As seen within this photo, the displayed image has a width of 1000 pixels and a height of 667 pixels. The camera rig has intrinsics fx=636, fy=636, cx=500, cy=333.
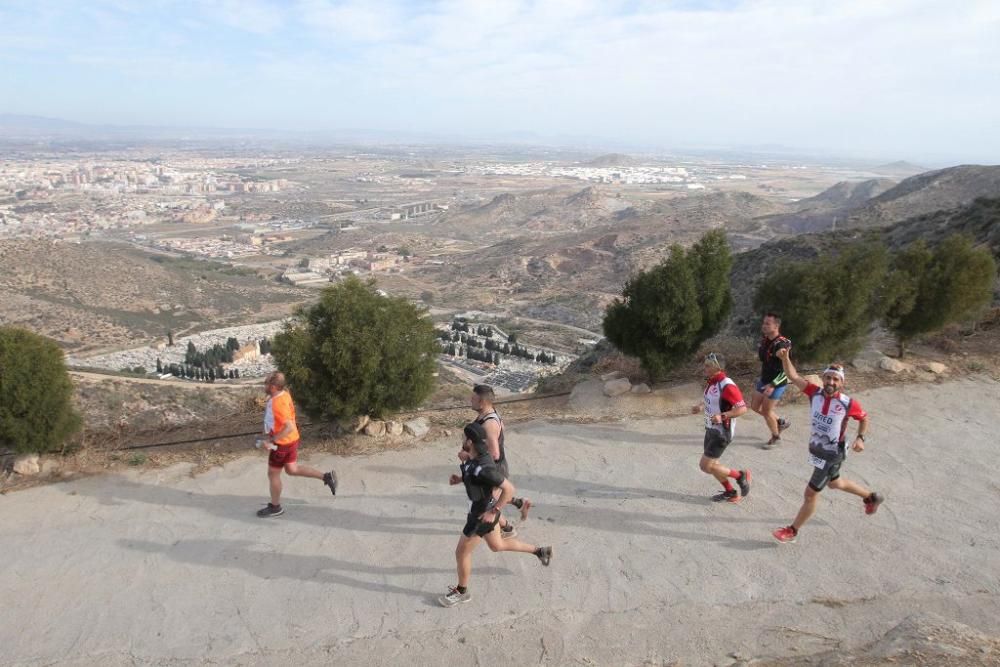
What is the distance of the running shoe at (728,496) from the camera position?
6.31m

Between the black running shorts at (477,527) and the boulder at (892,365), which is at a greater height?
the black running shorts at (477,527)

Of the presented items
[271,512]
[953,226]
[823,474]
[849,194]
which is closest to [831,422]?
[823,474]

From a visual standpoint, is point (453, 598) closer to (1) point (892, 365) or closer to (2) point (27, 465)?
(2) point (27, 465)

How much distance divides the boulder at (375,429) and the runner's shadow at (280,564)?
254 centimetres

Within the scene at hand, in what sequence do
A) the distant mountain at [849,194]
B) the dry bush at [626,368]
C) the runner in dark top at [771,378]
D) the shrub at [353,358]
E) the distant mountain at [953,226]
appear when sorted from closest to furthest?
the runner in dark top at [771,378] < the shrub at [353,358] < the dry bush at [626,368] < the distant mountain at [953,226] < the distant mountain at [849,194]

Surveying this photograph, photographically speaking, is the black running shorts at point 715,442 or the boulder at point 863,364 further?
the boulder at point 863,364

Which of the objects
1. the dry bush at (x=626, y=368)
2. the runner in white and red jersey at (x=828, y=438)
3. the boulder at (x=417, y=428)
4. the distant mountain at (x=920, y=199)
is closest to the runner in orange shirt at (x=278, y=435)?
the boulder at (x=417, y=428)

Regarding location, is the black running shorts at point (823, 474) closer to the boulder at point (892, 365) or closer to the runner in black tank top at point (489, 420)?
the runner in black tank top at point (489, 420)

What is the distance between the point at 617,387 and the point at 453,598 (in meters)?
5.74

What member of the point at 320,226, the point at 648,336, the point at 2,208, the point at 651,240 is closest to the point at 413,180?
the point at 320,226

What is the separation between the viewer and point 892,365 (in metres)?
9.83

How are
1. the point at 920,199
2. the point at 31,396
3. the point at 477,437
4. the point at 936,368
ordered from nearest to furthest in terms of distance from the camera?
1. the point at 477,437
2. the point at 31,396
3. the point at 936,368
4. the point at 920,199

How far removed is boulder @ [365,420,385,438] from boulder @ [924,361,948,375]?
324 inches

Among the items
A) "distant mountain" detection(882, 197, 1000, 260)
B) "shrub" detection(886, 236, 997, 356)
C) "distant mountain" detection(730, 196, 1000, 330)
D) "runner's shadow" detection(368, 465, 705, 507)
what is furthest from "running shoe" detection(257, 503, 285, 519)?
"distant mountain" detection(882, 197, 1000, 260)
